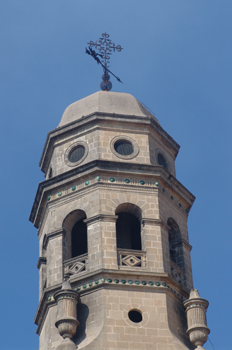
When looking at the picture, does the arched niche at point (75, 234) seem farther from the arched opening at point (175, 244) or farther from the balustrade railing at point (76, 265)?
the arched opening at point (175, 244)

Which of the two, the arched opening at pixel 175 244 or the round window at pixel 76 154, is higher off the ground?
the round window at pixel 76 154

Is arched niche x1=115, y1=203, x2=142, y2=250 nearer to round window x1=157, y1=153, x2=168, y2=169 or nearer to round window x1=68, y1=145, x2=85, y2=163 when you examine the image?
round window x1=157, y1=153, x2=168, y2=169

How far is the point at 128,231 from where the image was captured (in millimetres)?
43156

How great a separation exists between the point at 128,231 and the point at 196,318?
6.29 metres

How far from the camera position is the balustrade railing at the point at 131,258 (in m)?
39.1

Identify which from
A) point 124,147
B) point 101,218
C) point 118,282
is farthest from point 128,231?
point 118,282

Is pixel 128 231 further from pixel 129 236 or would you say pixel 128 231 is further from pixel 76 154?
pixel 76 154

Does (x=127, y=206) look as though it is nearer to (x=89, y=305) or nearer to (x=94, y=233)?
(x=94, y=233)

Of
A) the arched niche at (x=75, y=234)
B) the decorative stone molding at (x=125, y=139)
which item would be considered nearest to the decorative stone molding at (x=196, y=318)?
the arched niche at (x=75, y=234)

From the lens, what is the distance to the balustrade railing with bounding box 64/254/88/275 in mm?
39156

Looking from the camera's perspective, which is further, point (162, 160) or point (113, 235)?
point (162, 160)

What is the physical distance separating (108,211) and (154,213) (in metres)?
1.80

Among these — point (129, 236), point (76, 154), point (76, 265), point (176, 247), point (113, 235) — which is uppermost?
point (76, 154)

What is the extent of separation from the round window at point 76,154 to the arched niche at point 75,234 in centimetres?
246
